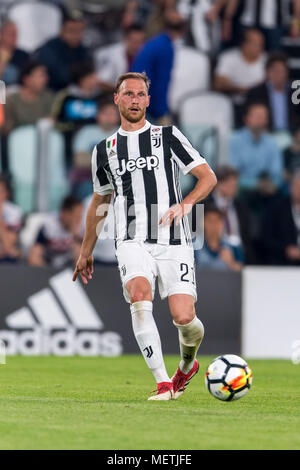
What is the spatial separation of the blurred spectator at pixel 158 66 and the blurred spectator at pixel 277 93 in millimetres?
2822

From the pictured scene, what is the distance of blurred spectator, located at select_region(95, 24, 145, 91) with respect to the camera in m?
15.7

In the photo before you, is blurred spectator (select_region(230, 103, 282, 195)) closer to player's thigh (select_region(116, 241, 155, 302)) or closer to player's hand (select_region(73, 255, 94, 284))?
player's hand (select_region(73, 255, 94, 284))

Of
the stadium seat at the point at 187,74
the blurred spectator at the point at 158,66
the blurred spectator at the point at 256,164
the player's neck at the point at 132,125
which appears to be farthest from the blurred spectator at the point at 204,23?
the player's neck at the point at 132,125

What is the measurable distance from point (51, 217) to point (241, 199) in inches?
106

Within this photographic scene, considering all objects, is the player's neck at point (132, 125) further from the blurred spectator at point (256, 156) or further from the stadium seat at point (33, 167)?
the blurred spectator at point (256, 156)

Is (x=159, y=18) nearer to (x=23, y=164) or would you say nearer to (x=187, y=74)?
(x=187, y=74)

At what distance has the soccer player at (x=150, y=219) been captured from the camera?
24.6 ft

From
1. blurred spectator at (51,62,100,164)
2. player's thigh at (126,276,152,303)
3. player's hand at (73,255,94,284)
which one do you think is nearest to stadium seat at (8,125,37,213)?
blurred spectator at (51,62,100,164)

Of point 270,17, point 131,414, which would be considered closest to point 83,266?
point 131,414

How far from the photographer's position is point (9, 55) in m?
15.4

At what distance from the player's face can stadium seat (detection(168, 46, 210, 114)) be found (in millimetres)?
8067

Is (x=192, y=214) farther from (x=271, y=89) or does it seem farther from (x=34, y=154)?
(x=271, y=89)
